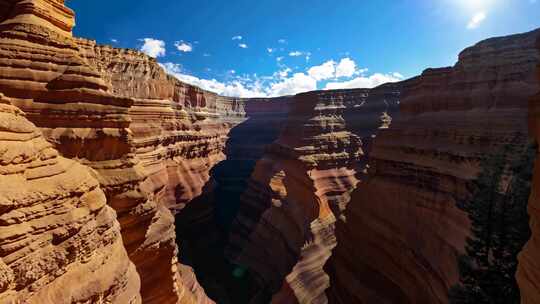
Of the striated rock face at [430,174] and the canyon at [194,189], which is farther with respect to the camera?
the striated rock face at [430,174]

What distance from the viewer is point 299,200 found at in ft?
92.9

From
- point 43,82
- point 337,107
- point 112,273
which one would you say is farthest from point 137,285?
point 337,107

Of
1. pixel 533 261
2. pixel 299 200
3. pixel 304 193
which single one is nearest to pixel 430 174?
pixel 533 261

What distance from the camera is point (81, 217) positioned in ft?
22.1

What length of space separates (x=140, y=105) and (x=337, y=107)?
71.5 feet

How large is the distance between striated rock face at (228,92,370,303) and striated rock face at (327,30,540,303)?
465cm

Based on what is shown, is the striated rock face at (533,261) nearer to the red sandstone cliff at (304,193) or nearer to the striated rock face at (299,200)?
the red sandstone cliff at (304,193)

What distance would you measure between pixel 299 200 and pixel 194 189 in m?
10.4

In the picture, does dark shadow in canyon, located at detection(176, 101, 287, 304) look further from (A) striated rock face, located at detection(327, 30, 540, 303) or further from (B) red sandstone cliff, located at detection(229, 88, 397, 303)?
(A) striated rock face, located at detection(327, 30, 540, 303)

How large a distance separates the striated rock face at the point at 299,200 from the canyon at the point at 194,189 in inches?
6.6

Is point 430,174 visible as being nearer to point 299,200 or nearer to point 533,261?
point 533,261

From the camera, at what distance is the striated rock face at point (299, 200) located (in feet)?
71.9

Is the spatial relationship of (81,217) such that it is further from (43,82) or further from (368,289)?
(368,289)

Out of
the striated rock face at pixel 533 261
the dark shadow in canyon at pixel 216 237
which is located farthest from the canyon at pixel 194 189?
the dark shadow in canyon at pixel 216 237
